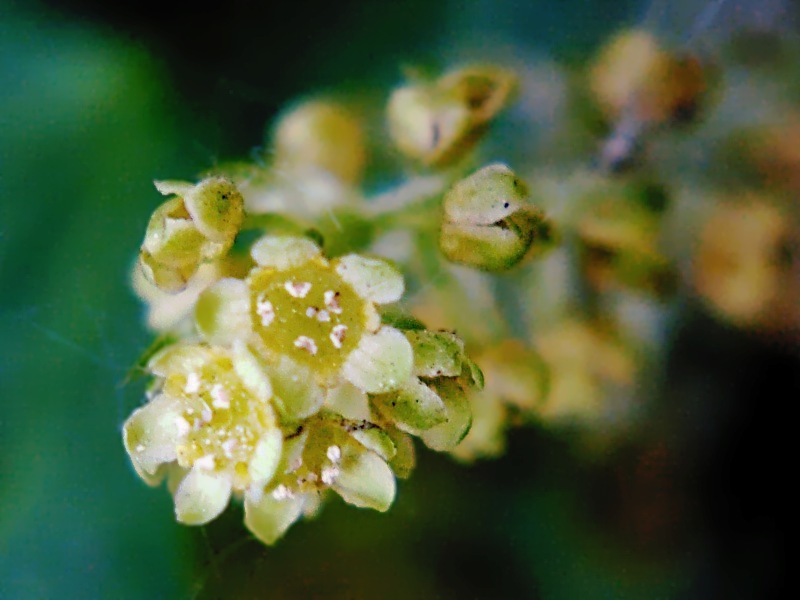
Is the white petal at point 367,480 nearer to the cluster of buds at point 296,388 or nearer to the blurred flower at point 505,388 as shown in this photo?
the cluster of buds at point 296,388

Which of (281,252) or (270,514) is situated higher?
(281,252)

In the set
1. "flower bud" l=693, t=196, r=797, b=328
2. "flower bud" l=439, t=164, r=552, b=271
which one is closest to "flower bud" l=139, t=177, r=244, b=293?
"flower bud" l=439, t=164, r=552, b=271

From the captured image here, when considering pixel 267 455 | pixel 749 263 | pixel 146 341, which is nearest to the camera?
pixel 267 455

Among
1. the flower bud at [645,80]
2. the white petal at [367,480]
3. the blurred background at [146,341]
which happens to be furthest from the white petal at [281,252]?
the flower bud at [645,80]

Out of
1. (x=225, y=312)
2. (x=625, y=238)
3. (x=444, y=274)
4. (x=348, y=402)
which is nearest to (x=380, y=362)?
(x=348, y=402)

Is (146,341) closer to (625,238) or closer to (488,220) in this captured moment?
(488,220)

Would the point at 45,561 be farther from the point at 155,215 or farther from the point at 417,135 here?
the point at 417,135
